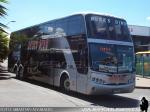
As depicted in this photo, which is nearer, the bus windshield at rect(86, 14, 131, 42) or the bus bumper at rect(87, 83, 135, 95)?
the bus bumper at rect(87, 83, 135, 95)

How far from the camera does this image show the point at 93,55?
1391cm

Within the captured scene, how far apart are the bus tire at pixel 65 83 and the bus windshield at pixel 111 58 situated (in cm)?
237

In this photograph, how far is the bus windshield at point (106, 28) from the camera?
14281mm

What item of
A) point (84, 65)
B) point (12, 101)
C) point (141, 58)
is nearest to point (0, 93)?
point (12, 101)

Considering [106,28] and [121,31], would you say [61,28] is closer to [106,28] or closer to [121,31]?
[106,28]

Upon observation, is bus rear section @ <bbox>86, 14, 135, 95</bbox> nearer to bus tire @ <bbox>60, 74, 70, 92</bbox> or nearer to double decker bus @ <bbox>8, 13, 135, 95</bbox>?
double decker bus @ <bbox>8, 13, 135, 95</bbox>

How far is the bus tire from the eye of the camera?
52.1 ft

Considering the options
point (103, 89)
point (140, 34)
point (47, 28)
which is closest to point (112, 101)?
point (103, 89)

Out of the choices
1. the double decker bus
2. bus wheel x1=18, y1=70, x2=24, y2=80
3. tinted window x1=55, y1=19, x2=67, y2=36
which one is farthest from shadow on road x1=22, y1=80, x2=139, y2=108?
bus wheel x1=18, y1=70, x2=24, y2=80

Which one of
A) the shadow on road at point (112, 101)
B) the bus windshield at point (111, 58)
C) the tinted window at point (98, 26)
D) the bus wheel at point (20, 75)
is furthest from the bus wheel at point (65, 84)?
the bus wheel at point (20, 75)

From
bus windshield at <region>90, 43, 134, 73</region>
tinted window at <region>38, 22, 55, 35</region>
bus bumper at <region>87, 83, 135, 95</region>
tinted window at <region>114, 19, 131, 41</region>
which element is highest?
tinted window at <region>38, 22, 55, 35</region>

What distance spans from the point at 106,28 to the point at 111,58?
4.24 ft

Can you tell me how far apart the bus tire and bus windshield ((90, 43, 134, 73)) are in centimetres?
237

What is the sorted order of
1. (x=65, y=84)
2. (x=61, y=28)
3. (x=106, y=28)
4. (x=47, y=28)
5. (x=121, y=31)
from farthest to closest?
1. (x=47, y=28)
2. (x=61, y=28)
3. (x=65, y=84)
4. (x=121, y=31)
5. (x=106, y=28)
